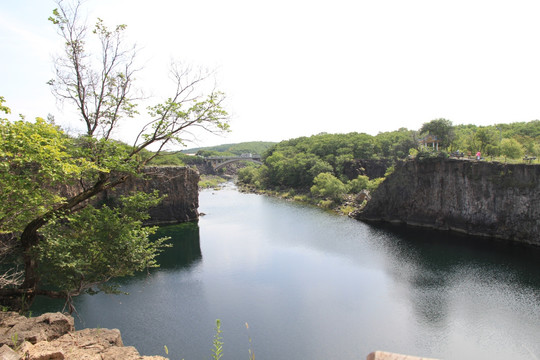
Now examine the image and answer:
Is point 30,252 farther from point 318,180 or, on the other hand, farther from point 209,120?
point 318,180

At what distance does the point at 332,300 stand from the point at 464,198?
31.9m

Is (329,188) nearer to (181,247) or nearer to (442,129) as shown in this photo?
(442,129)

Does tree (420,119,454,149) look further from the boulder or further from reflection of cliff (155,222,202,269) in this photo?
the boulder

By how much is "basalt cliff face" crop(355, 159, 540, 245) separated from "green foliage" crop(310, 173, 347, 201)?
38.7ft

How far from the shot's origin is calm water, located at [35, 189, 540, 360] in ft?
68.0

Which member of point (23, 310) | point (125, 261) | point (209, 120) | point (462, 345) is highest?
point (209, 120)

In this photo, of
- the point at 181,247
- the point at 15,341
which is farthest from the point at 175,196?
the point at 15,341

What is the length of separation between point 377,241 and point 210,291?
24460mm

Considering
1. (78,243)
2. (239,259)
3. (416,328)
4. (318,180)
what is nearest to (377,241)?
(239,259)

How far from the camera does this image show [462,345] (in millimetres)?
20625

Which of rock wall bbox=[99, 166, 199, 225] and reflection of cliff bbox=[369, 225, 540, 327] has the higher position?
rock wall bbox=[99, 166, 199, 225]

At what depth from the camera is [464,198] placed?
48344 millimetres

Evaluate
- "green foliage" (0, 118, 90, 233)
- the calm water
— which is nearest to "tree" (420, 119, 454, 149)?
the calm water

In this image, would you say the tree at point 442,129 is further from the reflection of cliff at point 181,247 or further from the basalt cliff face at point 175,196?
the reflection of cliff at point 181,247
